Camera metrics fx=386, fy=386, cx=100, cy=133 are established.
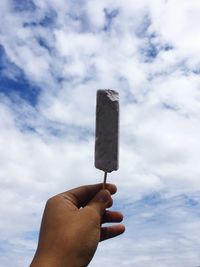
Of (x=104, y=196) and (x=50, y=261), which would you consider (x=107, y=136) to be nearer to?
(x=104, y=196)

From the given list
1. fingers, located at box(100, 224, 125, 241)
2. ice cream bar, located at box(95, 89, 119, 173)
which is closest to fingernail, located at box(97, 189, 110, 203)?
fingers, located at box(100, 224, 125, 241)

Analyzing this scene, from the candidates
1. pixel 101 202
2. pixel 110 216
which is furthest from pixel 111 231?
pixel 101 202

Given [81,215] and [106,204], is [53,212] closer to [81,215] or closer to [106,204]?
[81,215]

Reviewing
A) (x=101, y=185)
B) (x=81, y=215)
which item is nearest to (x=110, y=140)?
(x=101, y=185)

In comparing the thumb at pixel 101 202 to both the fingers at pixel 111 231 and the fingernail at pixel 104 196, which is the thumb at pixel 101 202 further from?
the fingers at pixel 111 231

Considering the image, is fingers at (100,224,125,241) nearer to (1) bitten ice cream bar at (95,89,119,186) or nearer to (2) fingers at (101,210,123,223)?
(2) fingers at (101,210,123,223)
